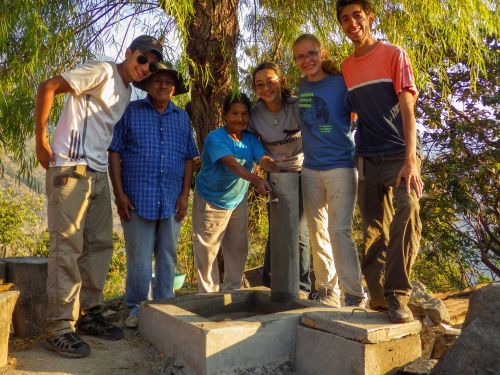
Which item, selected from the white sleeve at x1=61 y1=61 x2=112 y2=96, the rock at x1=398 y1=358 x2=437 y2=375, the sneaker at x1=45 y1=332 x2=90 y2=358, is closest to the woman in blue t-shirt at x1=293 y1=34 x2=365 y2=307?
the rock at x1=398 y1=358 x2=437 y2=375

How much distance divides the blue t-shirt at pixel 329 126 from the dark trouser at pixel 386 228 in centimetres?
25

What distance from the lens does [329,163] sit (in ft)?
10.8

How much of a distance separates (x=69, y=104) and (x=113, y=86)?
0.29m

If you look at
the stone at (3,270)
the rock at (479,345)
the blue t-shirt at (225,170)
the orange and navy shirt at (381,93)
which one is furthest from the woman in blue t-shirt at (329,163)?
the stone at (3,270)

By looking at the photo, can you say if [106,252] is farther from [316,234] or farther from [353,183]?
[353,183]

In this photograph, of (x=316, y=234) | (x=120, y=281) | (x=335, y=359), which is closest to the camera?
(x=335, y=359)

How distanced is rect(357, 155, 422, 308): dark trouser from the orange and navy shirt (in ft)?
0.29

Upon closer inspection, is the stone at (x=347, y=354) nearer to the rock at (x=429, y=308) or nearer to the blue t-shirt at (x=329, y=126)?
the blue t-shirt at (x=329, y=126)

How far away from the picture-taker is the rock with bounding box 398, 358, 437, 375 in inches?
106

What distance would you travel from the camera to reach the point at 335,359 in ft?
8.99

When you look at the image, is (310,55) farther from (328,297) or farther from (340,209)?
(328,297)

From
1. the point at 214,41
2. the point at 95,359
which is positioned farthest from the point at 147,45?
the point at 95,359

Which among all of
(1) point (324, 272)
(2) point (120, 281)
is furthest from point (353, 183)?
(2) point (120, 281)

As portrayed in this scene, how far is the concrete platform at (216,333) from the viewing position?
2.74 metres
